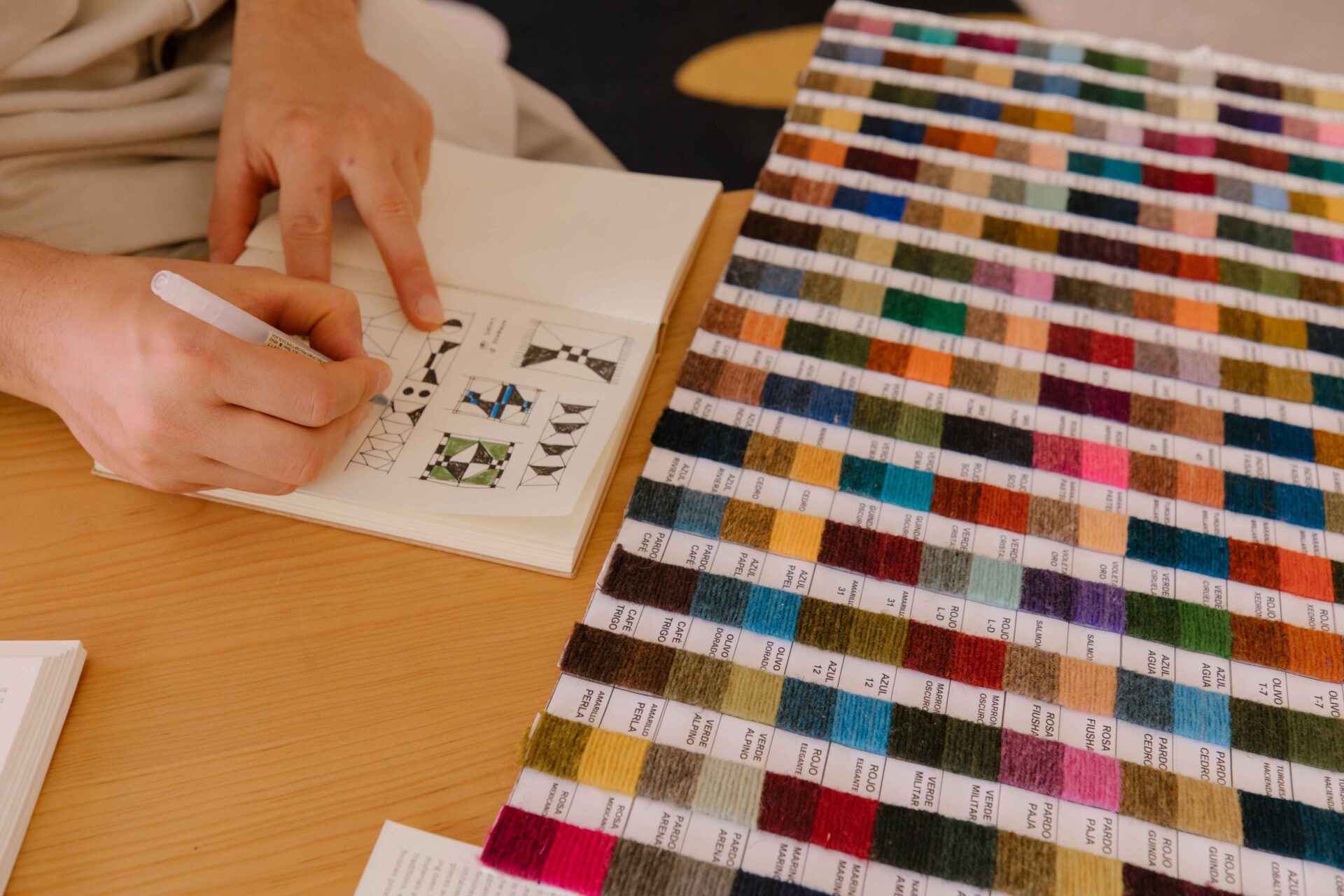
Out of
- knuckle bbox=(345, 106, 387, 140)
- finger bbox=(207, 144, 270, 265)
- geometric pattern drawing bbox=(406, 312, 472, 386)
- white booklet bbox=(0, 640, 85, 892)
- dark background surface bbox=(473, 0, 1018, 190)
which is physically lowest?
white booklet bbox=(0, 640, 85, 892)

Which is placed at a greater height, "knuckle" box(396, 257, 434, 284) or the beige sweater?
the beige sweater

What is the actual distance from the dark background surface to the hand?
0.98 metres

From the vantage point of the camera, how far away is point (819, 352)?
0.70m

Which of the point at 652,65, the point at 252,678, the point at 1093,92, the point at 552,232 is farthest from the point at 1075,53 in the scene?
the point at 652,65

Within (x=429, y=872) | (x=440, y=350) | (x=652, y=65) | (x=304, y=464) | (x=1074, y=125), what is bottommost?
(x=429, y=872)

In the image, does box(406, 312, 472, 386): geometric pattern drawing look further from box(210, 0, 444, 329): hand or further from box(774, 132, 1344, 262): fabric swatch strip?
box(774, 132, 1344, 262): fabric swatch strip

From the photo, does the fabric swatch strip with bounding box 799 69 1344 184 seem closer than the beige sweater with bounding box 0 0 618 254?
No

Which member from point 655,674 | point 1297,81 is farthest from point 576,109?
point 655,674

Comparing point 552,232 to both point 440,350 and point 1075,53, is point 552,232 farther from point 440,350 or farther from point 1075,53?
point 1075,53

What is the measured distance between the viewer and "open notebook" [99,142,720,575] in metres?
0.59

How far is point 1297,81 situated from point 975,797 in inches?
31.3

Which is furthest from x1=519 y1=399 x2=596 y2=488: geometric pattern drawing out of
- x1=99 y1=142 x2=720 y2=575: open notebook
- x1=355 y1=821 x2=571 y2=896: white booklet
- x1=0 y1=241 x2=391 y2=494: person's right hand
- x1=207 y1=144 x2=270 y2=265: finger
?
x1=207 y1=144 x2=270 y2=265: finger

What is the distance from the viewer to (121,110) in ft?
2.49

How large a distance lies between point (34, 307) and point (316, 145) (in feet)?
0.75
